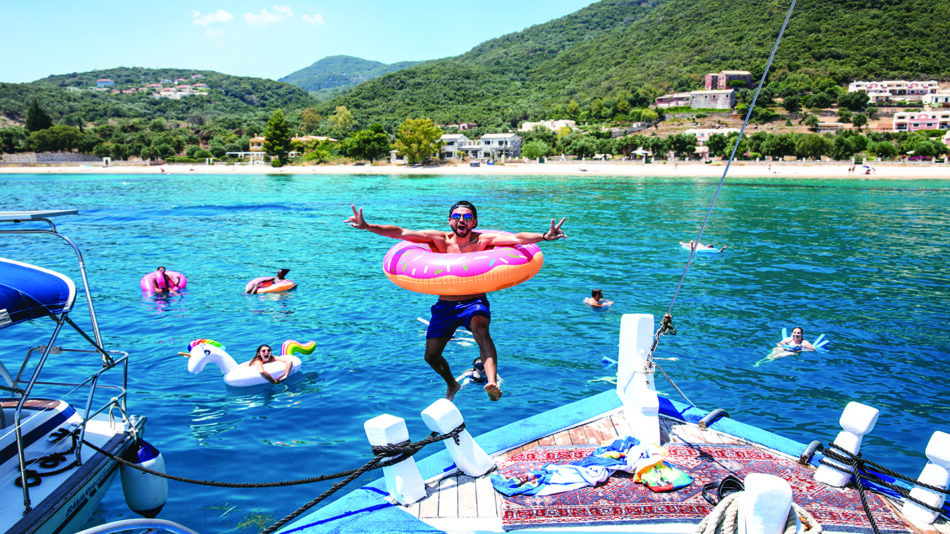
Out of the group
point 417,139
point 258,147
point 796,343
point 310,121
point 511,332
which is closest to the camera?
point 796,343

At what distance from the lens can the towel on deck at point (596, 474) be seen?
4.95m

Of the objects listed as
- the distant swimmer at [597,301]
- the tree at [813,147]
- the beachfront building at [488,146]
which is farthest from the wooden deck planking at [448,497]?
the beachfront building at [488,146]

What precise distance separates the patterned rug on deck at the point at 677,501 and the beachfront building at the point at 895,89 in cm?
14414

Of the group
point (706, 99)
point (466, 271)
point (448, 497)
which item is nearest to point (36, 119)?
point (706, 99)

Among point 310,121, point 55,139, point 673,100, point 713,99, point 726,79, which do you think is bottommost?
point 55,139

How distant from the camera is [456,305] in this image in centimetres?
688

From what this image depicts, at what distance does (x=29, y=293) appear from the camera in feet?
16.2

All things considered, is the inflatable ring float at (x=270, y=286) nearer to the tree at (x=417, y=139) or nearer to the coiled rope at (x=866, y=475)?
the coiled rope at (x=866, y=475)

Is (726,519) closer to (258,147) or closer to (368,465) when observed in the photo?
(368,465)

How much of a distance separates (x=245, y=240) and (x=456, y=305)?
24.2 metres

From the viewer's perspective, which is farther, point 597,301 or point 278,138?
point 278,138

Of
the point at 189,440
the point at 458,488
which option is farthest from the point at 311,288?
the point at 458,488

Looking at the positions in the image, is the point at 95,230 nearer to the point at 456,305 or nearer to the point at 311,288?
the point at 311,288

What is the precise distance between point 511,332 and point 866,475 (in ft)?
28.6
